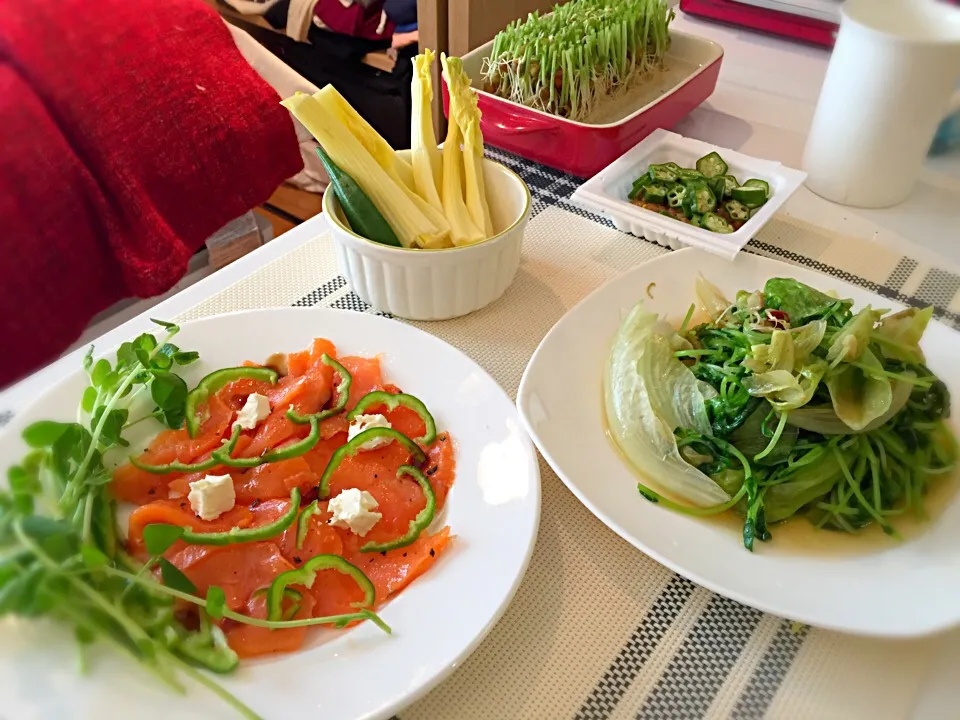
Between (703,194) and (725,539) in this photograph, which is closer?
(725,539)

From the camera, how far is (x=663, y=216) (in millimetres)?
856

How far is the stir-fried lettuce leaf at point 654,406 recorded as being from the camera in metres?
0.59

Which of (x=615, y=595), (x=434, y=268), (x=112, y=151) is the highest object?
(x=434, y=268)

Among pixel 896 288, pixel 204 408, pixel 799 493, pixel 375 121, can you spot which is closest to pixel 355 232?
pixel 204 408

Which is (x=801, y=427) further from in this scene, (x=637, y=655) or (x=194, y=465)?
(x=194, y=465)

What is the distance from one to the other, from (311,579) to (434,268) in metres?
0.34

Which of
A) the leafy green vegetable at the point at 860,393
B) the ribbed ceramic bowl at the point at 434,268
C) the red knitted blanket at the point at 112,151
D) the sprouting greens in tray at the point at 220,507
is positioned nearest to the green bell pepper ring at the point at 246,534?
the sprouting greens in tray at the point at 220,507

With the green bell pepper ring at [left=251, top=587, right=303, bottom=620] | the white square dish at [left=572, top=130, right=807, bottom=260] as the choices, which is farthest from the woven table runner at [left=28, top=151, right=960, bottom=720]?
the white square dish at [left=572, top=130, right=807, bottom=260]

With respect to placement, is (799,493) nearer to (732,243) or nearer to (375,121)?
(732,243)

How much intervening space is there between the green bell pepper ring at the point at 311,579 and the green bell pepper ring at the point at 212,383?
18 centimetres

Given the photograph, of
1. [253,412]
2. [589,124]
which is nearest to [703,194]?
[589,124]

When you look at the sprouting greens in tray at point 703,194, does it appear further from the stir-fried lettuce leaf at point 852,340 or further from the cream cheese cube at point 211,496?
the cream cheese cube at point 211,496

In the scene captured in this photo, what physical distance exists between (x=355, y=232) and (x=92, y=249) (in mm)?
876

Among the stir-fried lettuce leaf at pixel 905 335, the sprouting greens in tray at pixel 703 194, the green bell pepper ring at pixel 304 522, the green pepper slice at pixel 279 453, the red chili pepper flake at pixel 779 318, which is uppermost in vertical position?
the stir-fried lettuce leaf at pixel 905 335
